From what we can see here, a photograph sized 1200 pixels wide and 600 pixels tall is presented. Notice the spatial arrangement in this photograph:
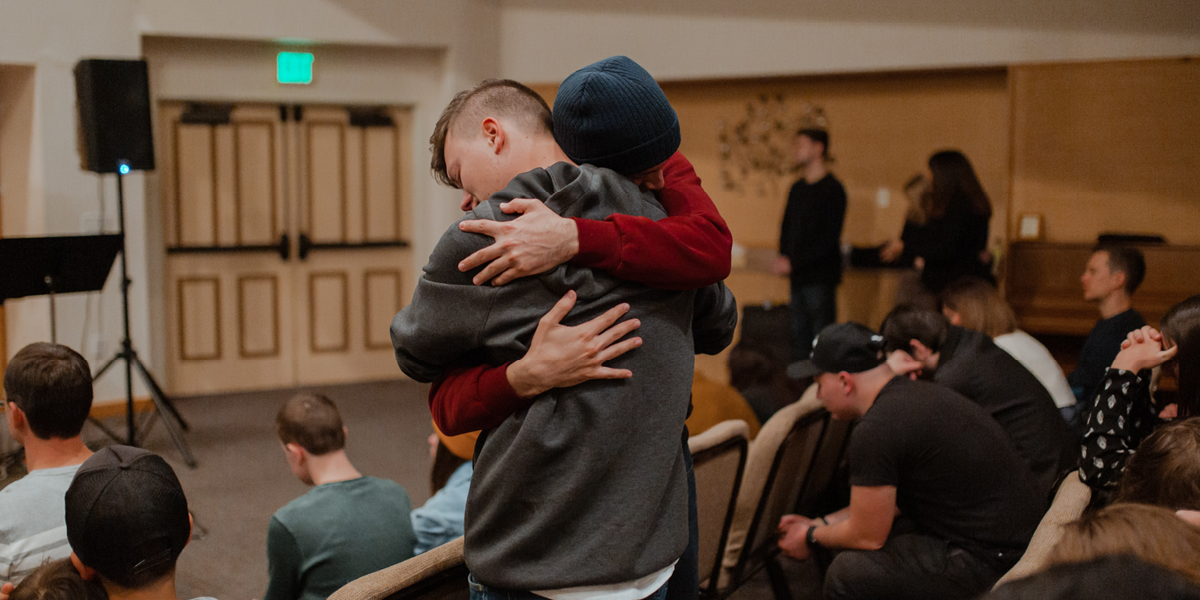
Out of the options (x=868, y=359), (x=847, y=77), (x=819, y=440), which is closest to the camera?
(x=868, y=359)

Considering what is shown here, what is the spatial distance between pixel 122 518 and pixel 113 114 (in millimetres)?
3480

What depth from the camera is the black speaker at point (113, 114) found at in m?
4.16

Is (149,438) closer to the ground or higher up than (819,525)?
closer to the ground

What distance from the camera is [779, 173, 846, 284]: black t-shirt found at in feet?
16.6

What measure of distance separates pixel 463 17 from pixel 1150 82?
4099 millimetres

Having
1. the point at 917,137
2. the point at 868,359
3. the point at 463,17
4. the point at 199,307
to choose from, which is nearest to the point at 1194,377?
the point at 868,359

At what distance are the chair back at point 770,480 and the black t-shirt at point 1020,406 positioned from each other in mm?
433

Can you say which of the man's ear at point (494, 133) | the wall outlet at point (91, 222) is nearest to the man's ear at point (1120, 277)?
the man's ear at point (494, 133)

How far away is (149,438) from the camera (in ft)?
15.6

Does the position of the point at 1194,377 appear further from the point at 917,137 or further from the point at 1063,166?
the point at 917,137

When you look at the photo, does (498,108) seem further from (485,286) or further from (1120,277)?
(1120,277)

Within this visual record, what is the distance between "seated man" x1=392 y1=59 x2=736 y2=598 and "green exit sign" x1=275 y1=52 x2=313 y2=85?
5210mm

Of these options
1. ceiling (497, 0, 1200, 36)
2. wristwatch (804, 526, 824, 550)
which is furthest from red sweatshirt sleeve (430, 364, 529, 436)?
ceiling (497, 0, 1200, 36)

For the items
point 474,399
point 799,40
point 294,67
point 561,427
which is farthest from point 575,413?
point 294,67
